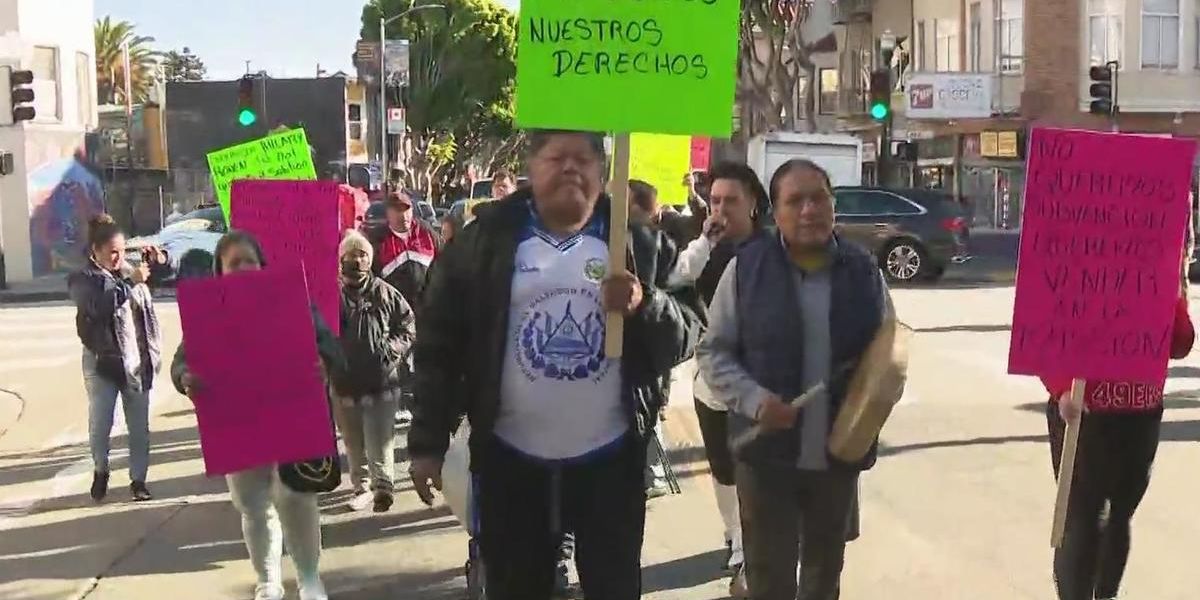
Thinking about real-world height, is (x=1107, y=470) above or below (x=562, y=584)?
above

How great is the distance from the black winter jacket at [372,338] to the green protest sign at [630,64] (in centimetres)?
392

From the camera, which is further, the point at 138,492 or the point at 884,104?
the point at 884,104

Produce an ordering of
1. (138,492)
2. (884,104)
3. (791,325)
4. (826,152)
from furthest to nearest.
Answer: (826,152) → (884,104) → (138,492) → (791,325)

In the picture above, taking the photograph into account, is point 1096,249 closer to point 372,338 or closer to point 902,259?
point 372,338

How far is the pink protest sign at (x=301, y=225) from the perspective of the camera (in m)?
6.95

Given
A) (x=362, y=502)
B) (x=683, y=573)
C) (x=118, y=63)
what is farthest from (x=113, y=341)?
(x=118, y=63)

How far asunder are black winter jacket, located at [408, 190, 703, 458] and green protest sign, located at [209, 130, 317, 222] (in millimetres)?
5064

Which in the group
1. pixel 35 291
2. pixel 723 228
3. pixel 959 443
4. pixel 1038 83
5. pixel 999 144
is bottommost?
pixel 35 291

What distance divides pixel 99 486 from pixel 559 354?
17.7 ft

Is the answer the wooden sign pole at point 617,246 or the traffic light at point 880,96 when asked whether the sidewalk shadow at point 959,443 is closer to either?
the wooden sign pole at point 617,246

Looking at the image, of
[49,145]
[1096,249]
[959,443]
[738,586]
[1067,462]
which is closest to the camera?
[1067,462]

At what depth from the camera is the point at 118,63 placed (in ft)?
237

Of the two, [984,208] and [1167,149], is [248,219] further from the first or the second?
[984,208]

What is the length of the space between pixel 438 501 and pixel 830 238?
4337 millimetres
